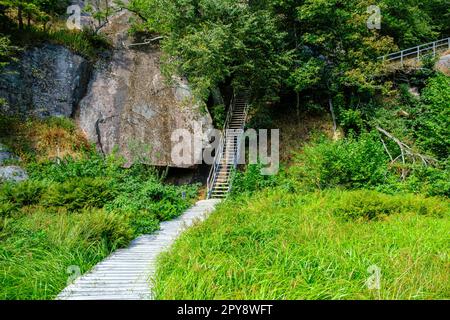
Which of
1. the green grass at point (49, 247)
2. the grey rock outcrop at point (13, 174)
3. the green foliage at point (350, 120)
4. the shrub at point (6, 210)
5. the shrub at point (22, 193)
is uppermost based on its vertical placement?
the green foliage at point (350, 120)


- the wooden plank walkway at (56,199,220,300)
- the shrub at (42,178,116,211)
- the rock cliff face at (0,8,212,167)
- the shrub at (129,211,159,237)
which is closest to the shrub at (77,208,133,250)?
the wooden plank walkway at (56,199,220,300)

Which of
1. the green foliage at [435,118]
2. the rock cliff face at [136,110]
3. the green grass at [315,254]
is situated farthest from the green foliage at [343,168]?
the rock cliff face at [136,110]

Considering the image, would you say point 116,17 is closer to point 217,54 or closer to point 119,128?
point 119,128

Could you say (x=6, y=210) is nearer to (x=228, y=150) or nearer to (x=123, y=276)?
(x=123, y=276)

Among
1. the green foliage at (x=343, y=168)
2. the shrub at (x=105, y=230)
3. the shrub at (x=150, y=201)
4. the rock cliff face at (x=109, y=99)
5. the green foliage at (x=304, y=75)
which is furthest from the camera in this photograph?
the green foliage at (x=304, y=75)

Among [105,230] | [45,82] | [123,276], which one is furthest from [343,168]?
[45,82]

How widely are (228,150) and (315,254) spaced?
1037cm

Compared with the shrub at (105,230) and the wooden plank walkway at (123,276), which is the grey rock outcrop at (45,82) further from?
the wooden plank walkway at (123,276)

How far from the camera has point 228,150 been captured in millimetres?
15570

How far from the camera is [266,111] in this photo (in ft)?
53.5

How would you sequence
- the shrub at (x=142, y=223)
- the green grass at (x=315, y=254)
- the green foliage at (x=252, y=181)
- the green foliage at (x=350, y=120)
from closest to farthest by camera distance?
the green grass at (x=315, y=254), the shrub at (x=142, y=223), the green foliage at (x=252, y=181), the green foliage at (x=350, y=120)

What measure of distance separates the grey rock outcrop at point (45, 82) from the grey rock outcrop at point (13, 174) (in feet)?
10.6

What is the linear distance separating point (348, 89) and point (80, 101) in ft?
42.0

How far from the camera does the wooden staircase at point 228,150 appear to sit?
1407cm
